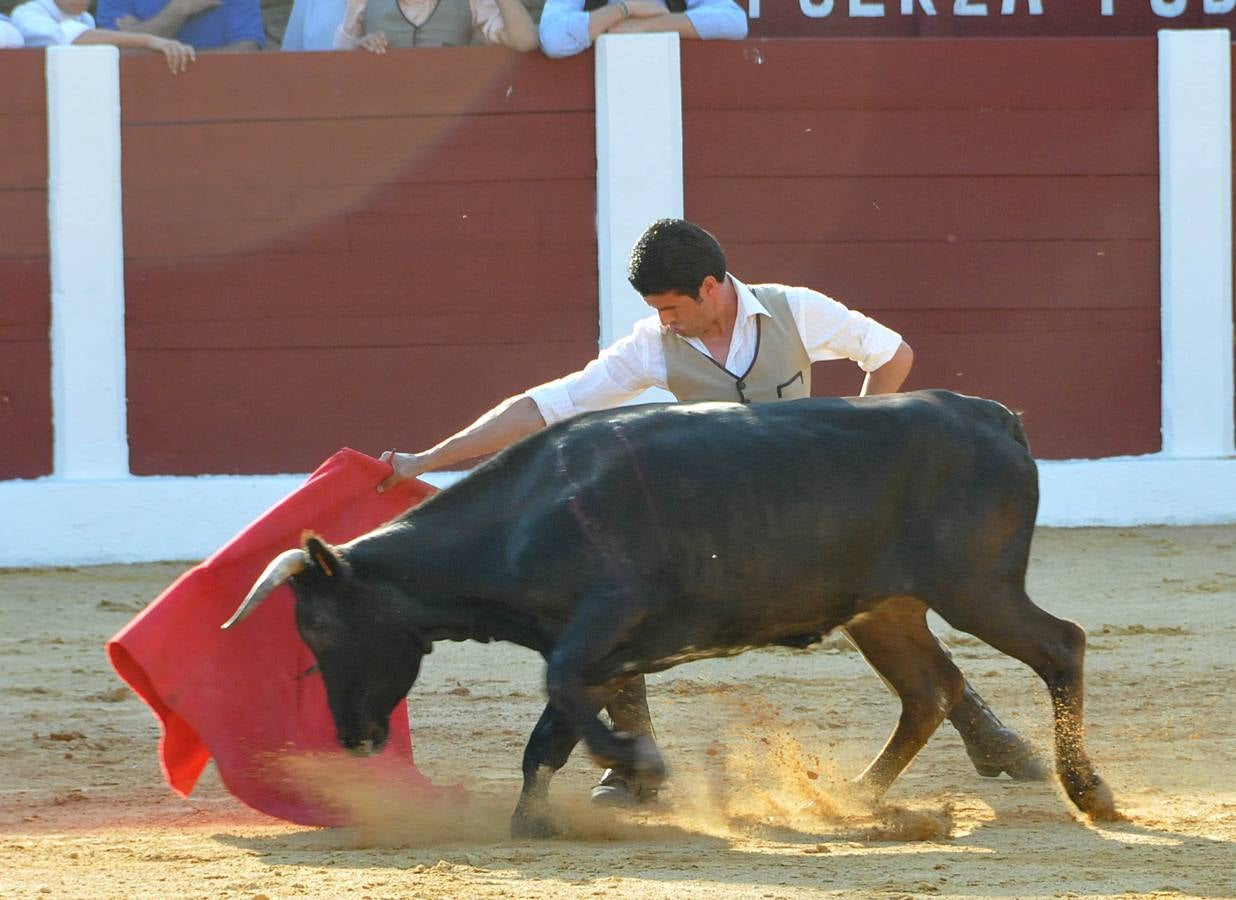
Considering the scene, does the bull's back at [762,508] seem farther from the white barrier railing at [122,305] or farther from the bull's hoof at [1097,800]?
the white barrier railing at [122,305]

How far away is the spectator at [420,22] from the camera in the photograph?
7.16 meters

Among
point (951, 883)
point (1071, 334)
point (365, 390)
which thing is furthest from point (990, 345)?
point (951, 883)

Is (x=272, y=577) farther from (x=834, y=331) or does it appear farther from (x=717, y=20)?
(x=717, y=20)

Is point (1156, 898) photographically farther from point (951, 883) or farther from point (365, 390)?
point (365, 390)

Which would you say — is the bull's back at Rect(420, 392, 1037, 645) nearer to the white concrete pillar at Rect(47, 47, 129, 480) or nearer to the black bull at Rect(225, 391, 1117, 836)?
the black bull at Rect(225, 391, 1117, 836)

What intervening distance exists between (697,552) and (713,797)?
23.6 inches

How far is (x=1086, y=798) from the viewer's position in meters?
3.57

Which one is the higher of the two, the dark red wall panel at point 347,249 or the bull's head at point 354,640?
the dark red wall panel at point 347,249

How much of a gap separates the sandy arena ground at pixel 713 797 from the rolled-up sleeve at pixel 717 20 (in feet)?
8.13

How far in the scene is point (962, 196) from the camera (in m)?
7.32

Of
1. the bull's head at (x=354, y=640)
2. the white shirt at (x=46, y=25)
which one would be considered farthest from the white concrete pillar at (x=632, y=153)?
the bull's head at (x=354, y=640)

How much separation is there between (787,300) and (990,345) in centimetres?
357

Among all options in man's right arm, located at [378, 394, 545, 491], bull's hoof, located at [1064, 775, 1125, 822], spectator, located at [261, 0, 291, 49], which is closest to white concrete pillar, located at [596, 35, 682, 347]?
spectator, located at [261, 0, 291, 49]

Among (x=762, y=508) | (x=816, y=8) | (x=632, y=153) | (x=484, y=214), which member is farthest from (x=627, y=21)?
(x=762, y=508)
